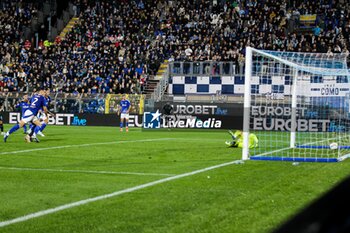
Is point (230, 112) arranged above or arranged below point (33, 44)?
below

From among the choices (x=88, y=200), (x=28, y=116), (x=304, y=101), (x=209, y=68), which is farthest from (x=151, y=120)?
(x=88, y=200)

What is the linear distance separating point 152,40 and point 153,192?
1309 inches

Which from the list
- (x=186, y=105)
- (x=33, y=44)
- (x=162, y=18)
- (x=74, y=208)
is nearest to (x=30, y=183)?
(x=74, y=208)

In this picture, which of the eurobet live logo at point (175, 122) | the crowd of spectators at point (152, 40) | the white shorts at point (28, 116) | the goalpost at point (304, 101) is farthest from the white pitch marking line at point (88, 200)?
the crowd of spectators at point (152, 40)

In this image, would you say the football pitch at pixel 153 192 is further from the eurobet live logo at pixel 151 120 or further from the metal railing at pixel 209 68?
the metal railing at pixel 209 68

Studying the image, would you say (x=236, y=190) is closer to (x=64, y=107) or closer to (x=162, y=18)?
(x=64, y=107)

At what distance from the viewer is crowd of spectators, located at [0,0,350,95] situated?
3541cm

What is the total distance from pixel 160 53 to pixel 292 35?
28.0 feet

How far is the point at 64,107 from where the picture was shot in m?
34.0

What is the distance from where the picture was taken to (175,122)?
30391mm

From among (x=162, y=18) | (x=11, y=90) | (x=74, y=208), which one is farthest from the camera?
(x=162, y=18)

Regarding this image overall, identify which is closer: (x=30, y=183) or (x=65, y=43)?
(x=30, y=183)

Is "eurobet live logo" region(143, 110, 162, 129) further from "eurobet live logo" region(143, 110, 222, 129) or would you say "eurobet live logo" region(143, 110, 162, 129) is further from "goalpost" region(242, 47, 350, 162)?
"goalpost" region(242, 47, 350, 162)

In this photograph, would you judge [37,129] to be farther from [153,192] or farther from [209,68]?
[209,68]
